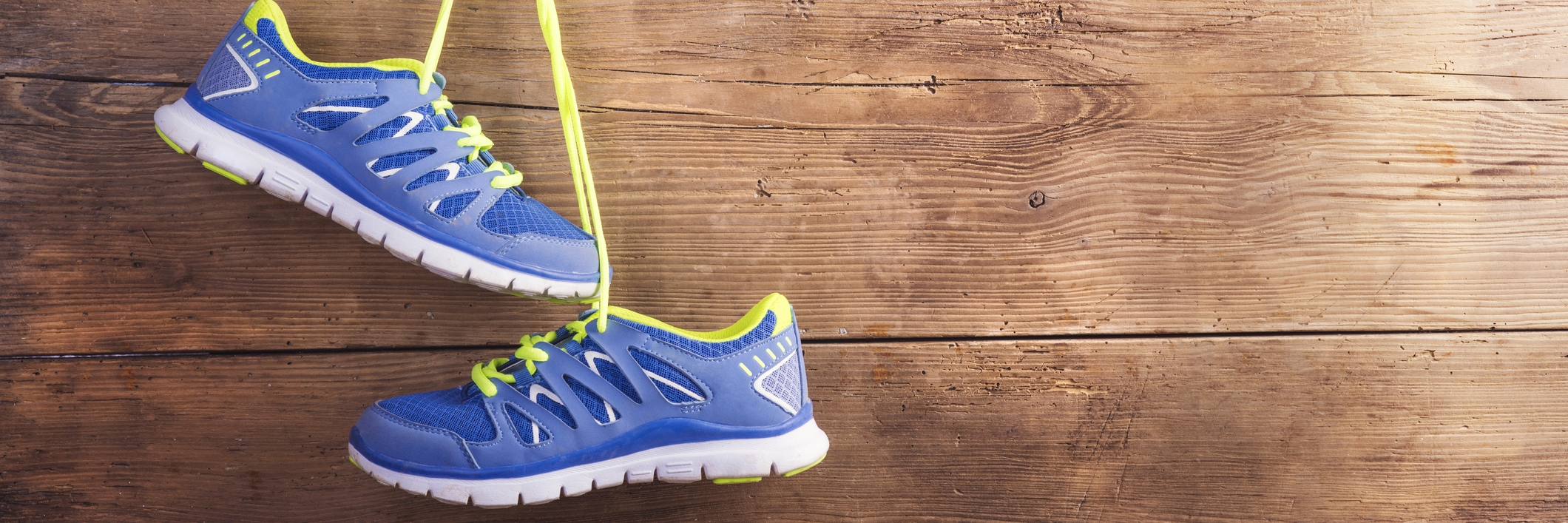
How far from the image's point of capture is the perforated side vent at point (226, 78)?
0.79m

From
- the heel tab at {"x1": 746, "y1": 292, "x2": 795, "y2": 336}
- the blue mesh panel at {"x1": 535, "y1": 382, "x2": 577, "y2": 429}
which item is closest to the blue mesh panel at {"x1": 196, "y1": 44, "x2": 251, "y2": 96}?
the blue mesh panel at {"x1": 535, "y1": 382, "x2": 577, "y2": 429}

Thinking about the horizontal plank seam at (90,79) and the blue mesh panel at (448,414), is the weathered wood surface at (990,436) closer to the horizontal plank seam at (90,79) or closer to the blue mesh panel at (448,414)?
the blue mesh panel at (448,414)

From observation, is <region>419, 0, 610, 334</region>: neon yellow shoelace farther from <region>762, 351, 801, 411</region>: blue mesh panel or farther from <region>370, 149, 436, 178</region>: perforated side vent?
<region>762, 351, 801, 411</region>: blue mesh panel

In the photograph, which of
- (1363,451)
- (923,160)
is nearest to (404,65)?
(923,160)

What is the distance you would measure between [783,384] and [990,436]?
370 mm

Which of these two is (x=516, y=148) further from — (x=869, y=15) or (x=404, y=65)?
(x=869, y=15)

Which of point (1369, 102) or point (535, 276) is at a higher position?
point (1369, 102)

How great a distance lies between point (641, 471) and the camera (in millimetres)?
835

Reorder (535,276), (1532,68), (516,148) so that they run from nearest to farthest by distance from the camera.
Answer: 1. (535,276)
2. (516,148)
3. (1532,68)

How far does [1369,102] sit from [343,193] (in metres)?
1.45

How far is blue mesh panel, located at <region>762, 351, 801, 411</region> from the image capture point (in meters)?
0.83

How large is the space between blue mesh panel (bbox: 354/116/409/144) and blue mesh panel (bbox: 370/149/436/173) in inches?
1.0

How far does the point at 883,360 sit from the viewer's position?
0.98 meters
